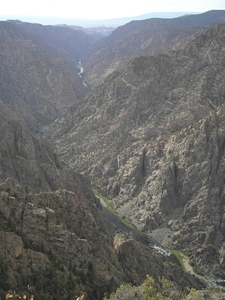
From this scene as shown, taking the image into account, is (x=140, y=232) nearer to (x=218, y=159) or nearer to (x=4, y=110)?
(x=218, y=159)

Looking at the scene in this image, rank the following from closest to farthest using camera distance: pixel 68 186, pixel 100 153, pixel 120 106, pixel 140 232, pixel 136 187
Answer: pixel 68 186 < pixel 140 232 < pixel 136 187 < pixel 100 153 < pixel 120 106

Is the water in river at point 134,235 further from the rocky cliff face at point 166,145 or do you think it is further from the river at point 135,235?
the rocky cliff face at point 166,145

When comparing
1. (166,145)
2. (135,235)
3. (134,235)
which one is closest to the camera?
(134,235)

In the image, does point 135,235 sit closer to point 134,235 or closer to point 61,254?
point 134,235

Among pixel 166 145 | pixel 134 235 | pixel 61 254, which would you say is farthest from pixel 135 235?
pixel 61 254

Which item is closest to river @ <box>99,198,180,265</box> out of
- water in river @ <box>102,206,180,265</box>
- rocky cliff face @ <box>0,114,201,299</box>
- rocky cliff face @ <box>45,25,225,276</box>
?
water in river @ <box>102,206,180,265</box>

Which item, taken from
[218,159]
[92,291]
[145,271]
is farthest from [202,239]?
[92,291]

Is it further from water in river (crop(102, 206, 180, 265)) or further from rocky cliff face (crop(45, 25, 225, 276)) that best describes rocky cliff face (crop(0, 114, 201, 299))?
rocky cliff face (crop(45, 25, 225, 276))

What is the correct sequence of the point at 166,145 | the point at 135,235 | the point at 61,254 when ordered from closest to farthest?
1. the point at 61,254
2. the point at 135,235
3. the point at 166,145
